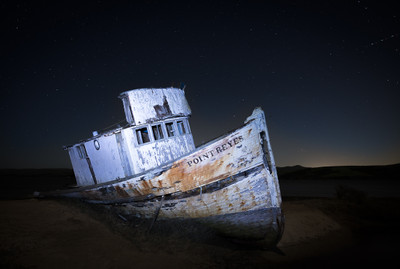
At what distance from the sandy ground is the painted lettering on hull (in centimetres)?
198

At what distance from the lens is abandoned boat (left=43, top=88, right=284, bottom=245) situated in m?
5.89

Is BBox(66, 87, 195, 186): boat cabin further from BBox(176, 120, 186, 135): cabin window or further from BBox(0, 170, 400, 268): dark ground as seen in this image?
BBox(0, 170, 400, 268): dark ground

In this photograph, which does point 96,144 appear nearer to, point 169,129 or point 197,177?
point 169,129

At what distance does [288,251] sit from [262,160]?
114 inches

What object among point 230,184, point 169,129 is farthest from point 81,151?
point 230,184

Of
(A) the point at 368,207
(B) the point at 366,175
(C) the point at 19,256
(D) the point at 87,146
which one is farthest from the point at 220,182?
(B) the point at 366,175

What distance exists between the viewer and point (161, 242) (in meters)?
6.21

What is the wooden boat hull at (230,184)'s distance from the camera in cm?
585

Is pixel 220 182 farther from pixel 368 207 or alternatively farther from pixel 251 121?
pixel 368 207

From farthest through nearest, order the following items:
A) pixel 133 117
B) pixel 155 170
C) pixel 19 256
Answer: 1. pixel 133 117
2. pixel 155 170
3. pixel 19 256

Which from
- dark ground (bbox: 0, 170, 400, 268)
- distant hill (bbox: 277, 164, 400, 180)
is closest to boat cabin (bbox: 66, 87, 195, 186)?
dark ground (bbox: 0, 170, 400, 268)

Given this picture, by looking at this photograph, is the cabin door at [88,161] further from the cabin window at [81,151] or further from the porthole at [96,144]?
the porthole at [96,144]

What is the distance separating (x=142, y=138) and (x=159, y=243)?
348cm

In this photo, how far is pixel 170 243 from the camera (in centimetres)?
618
